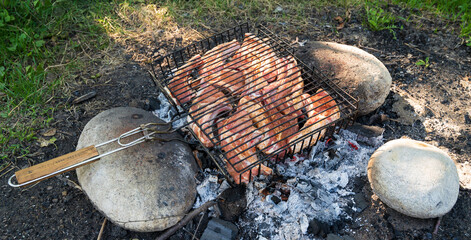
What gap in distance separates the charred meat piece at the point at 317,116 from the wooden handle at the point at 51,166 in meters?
1.65

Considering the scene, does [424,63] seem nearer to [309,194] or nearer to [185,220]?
[309,194]

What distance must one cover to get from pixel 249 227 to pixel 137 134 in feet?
4.28

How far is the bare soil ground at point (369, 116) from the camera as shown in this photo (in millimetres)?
2547

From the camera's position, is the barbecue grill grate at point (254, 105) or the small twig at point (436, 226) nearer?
the small twig at point (436, 226)

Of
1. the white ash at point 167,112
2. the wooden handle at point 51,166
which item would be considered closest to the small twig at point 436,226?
the white ash at point 167,112

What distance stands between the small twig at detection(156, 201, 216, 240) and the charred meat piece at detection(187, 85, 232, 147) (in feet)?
1.79

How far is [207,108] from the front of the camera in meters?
2.96

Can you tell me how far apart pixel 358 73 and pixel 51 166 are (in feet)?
9.54

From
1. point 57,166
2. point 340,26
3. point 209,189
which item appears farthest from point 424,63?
point 57,166

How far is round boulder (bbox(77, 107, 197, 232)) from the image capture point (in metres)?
2.45

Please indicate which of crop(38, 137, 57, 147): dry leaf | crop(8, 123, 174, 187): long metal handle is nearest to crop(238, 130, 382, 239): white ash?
crop(8, 123, 174, 187): long metal handle

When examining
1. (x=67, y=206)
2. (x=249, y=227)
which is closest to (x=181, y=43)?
(x=67, y=206)

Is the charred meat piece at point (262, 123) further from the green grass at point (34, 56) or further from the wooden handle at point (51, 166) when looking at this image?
the green grass at point (34, 56)

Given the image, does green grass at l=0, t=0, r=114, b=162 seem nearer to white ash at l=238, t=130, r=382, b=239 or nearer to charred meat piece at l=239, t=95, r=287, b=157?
charred meat piece at l=239, t=95, r=287, b=157
